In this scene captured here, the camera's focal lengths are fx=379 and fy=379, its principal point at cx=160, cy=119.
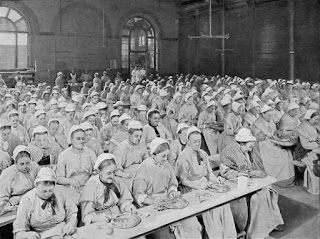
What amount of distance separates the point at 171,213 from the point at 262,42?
15.9m

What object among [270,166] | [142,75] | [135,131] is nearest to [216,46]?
[142,75]

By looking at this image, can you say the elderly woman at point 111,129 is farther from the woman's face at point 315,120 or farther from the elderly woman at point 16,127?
the woman's face at point 315,120

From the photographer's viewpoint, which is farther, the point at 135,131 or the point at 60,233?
the point at 135,131

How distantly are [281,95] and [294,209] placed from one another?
788 centimetres

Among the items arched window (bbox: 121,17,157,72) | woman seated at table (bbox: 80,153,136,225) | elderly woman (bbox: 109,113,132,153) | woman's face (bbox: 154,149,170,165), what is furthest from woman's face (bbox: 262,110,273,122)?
arched window (bbox: 121,17,157,72)

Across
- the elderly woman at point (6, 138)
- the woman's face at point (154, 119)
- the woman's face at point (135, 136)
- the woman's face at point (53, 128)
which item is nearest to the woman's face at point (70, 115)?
the woman's face at point (53, 128)

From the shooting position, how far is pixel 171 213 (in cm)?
400

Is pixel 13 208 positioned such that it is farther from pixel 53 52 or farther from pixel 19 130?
pixel 53 52

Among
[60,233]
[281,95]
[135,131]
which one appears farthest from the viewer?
[281,95]

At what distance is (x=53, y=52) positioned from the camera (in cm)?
2125

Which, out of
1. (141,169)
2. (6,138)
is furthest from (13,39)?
(141,169)

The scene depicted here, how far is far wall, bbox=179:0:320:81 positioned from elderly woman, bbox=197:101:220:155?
26.0ft

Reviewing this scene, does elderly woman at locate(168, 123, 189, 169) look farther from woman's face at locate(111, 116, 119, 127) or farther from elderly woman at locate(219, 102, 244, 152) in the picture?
elderly woman at locate(219, 102, 244, 152)

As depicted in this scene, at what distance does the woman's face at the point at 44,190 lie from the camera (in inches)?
145
